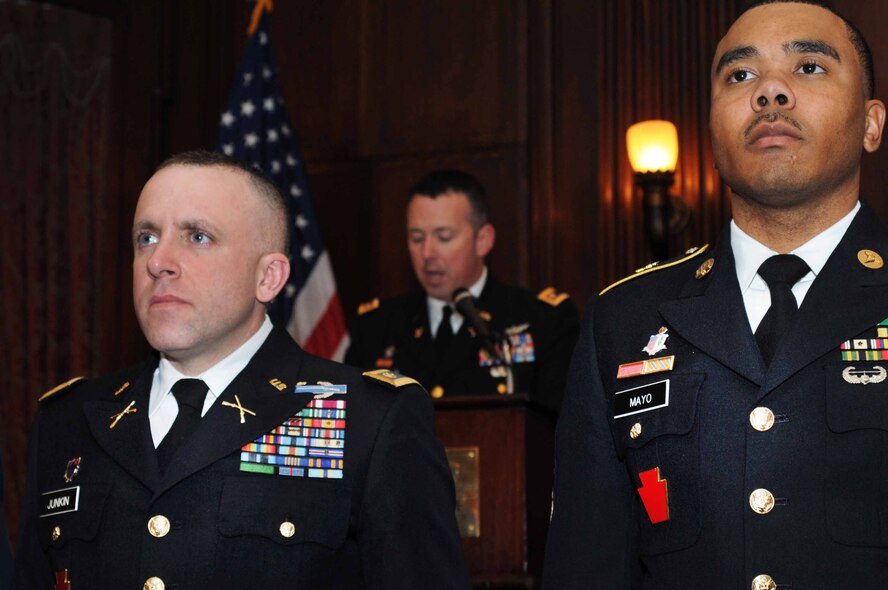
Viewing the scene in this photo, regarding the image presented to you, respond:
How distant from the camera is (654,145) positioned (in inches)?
232

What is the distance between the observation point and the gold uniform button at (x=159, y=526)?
266 centimetres

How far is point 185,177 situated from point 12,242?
13.1 feet

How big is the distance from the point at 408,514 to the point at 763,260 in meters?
0.84

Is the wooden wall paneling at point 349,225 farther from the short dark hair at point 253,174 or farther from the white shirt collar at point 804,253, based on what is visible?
the white shirt collar at point 804,253

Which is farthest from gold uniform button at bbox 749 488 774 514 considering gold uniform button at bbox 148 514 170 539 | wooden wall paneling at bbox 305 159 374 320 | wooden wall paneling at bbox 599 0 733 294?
wooden wall paneling at bbox 305 159 374 320

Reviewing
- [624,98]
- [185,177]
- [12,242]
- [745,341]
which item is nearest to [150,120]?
[12,242]

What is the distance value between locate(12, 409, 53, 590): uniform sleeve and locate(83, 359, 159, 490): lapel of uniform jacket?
198 millimetres

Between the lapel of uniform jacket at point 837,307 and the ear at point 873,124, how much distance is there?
281mm

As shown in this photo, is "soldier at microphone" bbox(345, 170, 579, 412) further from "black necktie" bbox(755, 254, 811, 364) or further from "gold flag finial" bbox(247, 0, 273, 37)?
"black necktie" bbox(755, 254, 811, 364)

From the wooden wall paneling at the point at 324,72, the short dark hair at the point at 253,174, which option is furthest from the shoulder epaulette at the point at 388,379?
the wooden wall paneling at the point at 324,72

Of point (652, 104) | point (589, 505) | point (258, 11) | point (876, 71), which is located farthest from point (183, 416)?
point (258, 11)

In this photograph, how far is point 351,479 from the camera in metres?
2.78

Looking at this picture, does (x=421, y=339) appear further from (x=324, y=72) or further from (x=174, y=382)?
(x=174, y=382)

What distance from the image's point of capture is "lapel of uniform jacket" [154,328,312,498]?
2.74m
